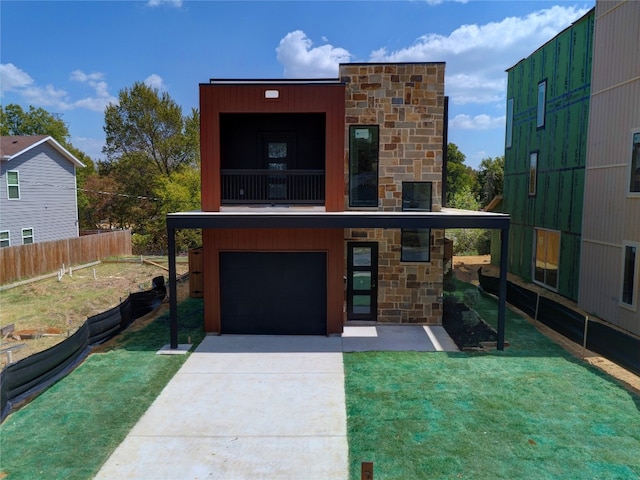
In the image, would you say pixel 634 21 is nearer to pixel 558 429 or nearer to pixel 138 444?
pixel 558 429

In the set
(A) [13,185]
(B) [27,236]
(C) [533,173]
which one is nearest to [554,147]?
(C) [533,173]

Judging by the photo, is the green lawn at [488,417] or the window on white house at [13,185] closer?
the green lawn at [488,417]

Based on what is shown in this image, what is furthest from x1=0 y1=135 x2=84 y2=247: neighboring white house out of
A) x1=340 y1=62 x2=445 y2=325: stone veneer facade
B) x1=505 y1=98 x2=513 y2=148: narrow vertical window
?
x1=505 y1=98 x2=513 y2=148: narrow vertical window

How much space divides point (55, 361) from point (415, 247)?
8.36 metres

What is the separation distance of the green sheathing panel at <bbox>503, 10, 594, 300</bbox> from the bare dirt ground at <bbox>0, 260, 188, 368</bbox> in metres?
14.0

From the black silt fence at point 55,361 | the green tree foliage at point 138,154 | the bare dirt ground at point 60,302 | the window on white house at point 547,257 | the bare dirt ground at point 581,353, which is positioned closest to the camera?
the black silt fence at point 55,361

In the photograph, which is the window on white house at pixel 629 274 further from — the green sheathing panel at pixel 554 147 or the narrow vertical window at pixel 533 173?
the narrow vertical window at pixel 533 173

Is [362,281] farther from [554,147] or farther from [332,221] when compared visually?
[554,147]

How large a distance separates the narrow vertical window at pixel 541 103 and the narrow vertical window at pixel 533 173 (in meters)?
1.27

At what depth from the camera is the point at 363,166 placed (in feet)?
36.1

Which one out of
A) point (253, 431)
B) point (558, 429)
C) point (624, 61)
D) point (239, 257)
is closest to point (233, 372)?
point (253, 431)

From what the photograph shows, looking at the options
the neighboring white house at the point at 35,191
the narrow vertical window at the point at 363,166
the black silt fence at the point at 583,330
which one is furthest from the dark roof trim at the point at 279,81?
the neighboring white house at the point at 35,191

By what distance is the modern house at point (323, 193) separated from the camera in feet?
33.8

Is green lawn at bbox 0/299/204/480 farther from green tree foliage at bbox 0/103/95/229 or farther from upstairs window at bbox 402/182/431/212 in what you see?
green tree foliage at bbox 0/103/95/229
